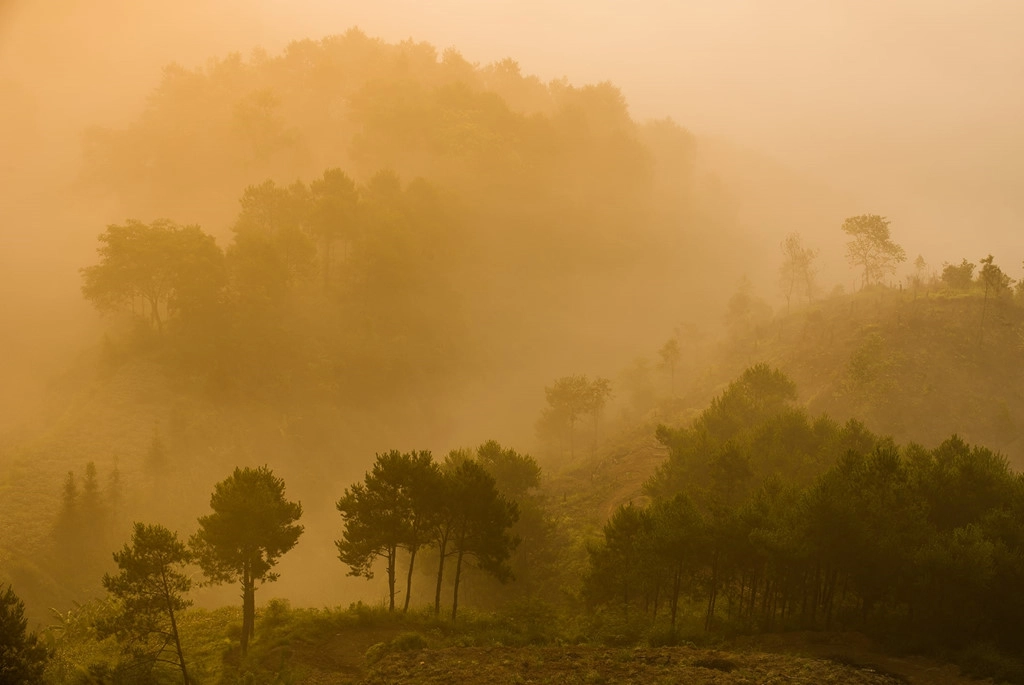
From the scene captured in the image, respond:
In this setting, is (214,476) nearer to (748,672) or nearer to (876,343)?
(748,672)

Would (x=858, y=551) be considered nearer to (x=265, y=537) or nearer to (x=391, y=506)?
(x=391, y=506)

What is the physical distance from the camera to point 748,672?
2508cm

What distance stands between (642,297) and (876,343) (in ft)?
218

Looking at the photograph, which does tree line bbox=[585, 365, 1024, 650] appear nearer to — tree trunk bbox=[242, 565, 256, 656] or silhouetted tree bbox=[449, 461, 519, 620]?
silhouetted tree bbox=[449, 461, 519, 620]

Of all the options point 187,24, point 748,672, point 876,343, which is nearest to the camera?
point 748,672

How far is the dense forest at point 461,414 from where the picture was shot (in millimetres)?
31984

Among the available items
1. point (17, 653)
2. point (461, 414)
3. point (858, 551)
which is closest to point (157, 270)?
point (461, 414)

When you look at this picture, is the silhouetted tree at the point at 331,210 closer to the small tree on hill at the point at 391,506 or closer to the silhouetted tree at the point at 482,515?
the small tree on hill at the point at 391,506

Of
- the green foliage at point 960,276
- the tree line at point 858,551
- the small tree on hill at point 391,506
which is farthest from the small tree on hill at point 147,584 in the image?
the green foliage at point 960,276

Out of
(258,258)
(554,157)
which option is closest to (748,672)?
(258,258)

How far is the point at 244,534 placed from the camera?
106ft

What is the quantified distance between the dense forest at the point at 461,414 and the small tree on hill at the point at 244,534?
0.56 ft

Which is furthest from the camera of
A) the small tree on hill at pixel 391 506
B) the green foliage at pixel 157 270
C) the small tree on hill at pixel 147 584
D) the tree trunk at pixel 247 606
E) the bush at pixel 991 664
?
the green foliage at pixel 157 270

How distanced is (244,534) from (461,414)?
65.0 meters
